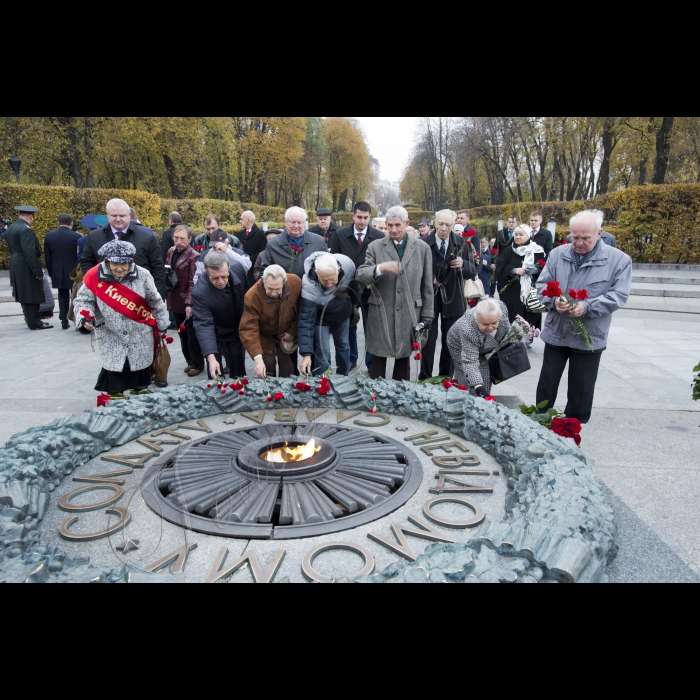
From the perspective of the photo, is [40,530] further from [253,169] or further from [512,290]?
[253,169]

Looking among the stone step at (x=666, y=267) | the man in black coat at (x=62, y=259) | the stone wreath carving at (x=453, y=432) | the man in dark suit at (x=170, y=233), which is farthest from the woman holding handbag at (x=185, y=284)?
the stone step at (x=666, y=267)

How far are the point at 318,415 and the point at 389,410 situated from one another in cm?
59

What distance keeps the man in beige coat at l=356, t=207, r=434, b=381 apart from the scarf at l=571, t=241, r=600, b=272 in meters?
1.35

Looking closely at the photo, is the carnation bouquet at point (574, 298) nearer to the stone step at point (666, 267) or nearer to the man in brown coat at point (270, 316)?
the man in brown coat at point (270, 316)

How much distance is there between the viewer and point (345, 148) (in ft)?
200

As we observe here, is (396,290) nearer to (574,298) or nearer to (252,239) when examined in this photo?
(574,298)

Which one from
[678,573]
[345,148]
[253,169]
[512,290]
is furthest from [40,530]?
[345,148]

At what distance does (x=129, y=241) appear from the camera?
557 centimetres

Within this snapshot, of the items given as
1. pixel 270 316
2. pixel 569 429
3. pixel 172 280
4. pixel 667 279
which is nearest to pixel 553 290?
pixel 569 429

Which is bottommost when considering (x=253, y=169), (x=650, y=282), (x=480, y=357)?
(x=650, y=282)

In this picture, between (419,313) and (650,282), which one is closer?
(419,313)

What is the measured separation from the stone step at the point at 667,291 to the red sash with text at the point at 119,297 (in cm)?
1320

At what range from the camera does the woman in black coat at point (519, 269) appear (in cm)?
709

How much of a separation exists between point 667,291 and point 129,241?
43.6 feet
